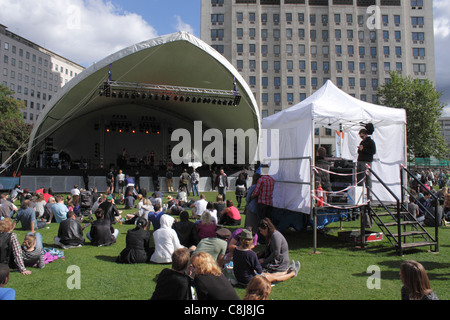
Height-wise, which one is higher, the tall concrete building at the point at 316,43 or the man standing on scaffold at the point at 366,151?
the tall concrete building at the point at 316,43

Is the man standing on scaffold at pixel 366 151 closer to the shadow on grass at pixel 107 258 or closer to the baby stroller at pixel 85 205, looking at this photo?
the shadow on grass at pixel 107 258

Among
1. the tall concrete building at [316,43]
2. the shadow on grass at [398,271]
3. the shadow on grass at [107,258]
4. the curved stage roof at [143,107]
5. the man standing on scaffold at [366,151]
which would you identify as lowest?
the shadow on grass at [107,258]

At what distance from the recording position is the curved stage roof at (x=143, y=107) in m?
17.9

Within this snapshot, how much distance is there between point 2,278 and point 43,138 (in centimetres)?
2131

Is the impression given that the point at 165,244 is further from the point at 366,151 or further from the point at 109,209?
the point at 366,151

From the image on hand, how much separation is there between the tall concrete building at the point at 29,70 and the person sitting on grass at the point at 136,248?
284 feet

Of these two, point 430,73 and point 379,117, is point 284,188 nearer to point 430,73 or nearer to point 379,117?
point 379,117

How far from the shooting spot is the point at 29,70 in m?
84.8

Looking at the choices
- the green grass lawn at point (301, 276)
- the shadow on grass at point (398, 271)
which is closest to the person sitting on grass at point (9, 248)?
the green grass lawn at point (301, 276)

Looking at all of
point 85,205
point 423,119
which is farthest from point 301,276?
point 423,119

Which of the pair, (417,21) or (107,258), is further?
(417,21)

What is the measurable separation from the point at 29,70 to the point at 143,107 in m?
72.8

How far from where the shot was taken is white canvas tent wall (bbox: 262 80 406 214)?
744 centimetres

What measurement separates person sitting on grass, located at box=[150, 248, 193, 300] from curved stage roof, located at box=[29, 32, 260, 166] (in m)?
15.5
